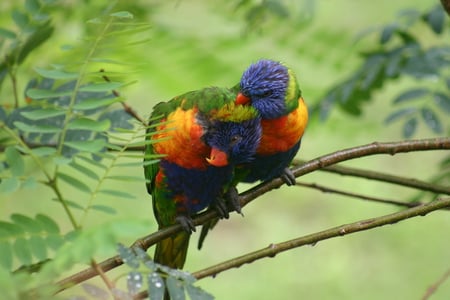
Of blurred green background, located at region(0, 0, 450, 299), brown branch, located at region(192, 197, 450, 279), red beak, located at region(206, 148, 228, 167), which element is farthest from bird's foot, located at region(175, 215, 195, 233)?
blurred green background, located at region(0, 0, 450, 299)

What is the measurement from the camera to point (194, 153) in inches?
54.2

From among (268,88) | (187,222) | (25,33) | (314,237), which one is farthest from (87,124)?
(268,88)

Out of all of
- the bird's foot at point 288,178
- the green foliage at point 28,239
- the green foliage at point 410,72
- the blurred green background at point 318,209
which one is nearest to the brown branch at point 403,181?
the bird's foot at point 288,178

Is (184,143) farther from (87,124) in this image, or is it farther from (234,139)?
(87,124)

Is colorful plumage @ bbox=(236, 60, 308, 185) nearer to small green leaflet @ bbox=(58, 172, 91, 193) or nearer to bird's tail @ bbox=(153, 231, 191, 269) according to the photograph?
bird's tail @ bbox=(153, 231, 191, 269)

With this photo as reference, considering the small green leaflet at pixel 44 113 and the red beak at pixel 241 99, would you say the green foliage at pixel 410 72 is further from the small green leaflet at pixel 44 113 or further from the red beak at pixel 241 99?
the small green leaflet at pixel 44 113

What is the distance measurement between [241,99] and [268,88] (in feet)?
0.33

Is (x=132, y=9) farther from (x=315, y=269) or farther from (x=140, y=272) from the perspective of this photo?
(x=315, y=269)

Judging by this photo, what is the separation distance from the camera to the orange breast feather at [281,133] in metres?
1.48

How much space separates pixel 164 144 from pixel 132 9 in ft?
1.44

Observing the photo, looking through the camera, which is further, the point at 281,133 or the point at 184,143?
the point at 281,133

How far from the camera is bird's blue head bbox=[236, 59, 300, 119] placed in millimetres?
1443

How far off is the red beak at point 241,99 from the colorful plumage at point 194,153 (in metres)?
0.01

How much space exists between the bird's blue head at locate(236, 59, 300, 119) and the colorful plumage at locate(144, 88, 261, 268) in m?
0.06
